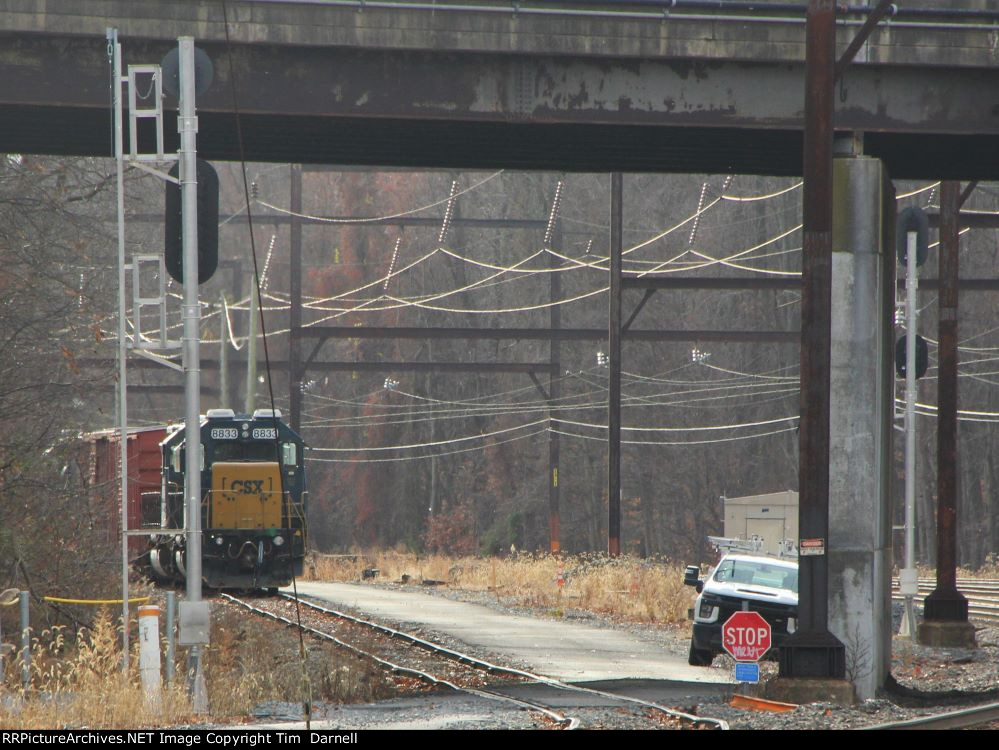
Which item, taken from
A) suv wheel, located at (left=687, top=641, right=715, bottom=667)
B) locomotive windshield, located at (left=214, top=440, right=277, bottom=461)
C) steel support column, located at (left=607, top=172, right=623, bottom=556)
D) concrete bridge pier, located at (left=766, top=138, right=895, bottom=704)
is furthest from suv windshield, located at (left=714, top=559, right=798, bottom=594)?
steel support column, located at (left=607, top=172, right=623, bottom=556)

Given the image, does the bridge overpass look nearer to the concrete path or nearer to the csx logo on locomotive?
the concrete path

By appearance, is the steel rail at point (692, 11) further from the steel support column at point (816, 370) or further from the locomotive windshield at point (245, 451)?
the locomotive windshield at point (245, 451)

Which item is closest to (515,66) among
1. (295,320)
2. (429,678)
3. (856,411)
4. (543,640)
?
(856,411)

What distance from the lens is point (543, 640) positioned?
22938 mm

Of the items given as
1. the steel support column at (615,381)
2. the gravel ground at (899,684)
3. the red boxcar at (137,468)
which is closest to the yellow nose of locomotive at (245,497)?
the red boxcar at (137,468)

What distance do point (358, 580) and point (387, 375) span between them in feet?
101

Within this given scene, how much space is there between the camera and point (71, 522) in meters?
18.9

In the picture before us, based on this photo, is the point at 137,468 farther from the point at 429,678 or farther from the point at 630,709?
the point at 630,709

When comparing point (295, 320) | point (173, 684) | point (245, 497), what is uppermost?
point (295, 320)

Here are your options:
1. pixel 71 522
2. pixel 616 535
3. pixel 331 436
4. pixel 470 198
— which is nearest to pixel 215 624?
pixel 71 522

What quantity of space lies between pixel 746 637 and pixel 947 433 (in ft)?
35.7

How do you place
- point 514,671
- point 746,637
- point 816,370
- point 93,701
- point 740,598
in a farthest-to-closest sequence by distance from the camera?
point 740,598 < point 514,671 < point 816,370 < point 746,637 < point 93,701

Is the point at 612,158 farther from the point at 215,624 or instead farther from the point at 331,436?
the point at 331,436

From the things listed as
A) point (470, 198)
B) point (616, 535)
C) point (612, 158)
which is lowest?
point (616, 535)
